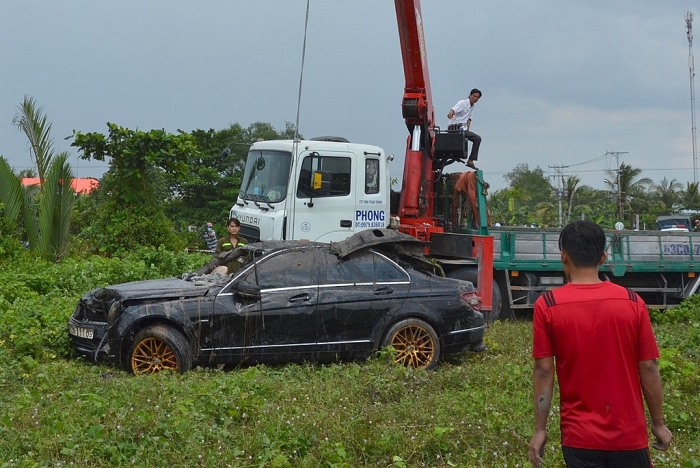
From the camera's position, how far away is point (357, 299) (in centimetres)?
934

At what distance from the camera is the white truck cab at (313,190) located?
38.5 ft

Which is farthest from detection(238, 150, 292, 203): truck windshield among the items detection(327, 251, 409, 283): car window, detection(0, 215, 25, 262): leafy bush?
detection(0, 215, 25, 262): leafy bush

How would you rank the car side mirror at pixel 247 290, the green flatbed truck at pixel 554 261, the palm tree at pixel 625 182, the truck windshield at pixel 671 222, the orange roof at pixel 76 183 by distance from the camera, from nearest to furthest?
the car side mirror at pixel 247 290, the green flatbed truck at pixel 554 261, the orange roof at pixel 76 183, the truck windshield at pixel 671 222, the palm tree at pixel 625 182

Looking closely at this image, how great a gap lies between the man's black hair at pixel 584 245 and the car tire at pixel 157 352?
5541 mm

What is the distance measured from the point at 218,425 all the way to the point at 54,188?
34.5ft

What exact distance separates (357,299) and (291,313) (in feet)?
2.70

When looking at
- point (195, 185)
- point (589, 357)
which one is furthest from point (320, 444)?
point (195, 185)

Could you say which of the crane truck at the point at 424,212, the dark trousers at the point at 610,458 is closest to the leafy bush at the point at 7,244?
the crane truck at the point at 424,212

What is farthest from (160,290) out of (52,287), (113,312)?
(52,287)

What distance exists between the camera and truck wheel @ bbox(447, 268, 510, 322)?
13.1 m

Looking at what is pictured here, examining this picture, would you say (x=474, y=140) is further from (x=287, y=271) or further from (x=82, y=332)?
(x=82, y=332)

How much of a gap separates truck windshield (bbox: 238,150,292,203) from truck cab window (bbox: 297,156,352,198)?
9.5 inches

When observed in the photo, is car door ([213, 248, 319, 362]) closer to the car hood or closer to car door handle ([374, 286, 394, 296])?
the car hood

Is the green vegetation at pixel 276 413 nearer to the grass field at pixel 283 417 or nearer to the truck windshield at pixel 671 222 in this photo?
the grass field at pixel 283 417
